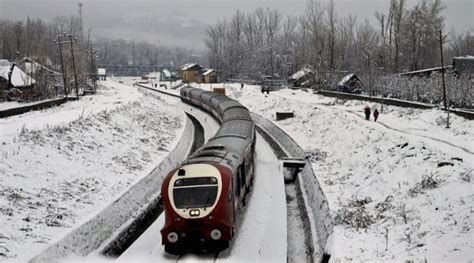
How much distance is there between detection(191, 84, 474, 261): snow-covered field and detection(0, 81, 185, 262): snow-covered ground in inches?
355

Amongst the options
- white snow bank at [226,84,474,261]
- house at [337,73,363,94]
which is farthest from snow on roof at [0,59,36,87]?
house at [337,73,363,94]

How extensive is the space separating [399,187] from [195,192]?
782 centimetres

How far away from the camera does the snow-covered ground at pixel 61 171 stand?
13953 millimetres

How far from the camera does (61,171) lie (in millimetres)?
19031

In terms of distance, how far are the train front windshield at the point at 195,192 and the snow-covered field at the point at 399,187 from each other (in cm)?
406

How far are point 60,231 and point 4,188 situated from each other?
301 centimetres

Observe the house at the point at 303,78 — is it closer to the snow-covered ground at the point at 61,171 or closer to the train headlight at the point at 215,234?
the snow-covered ground at the point at 61,171

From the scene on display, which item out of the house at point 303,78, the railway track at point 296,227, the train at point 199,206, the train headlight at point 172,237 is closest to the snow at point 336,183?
the railway track at point 296,227

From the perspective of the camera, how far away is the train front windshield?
46.4 feet

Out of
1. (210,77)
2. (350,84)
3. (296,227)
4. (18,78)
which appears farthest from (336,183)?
(210,77)

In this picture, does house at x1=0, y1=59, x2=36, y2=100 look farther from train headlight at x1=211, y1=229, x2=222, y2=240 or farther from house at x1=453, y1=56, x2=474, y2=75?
house at x1=453, y1=56, x2=474, y2=75

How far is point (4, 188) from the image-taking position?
15539 mm

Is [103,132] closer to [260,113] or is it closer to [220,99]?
[220,99]

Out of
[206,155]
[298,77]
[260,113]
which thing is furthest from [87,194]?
[298,77]
